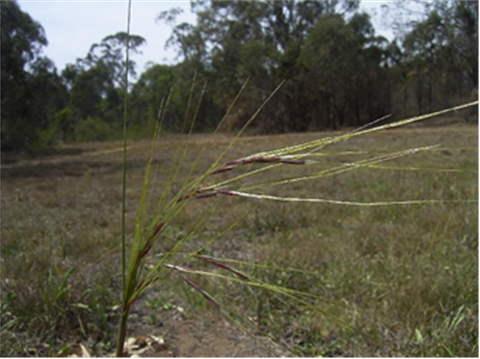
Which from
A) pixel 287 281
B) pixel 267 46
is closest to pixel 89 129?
pixel 267 46

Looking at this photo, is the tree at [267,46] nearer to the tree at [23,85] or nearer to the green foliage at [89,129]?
the tree at [23,85]

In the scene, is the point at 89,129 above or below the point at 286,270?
above

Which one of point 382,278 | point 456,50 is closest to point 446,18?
point 456,50

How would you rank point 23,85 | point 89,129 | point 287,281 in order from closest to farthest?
1. point 287,281
2. point 23,85
3. point 89,129

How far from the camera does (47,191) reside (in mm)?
5316

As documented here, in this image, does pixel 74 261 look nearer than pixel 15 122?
Yes

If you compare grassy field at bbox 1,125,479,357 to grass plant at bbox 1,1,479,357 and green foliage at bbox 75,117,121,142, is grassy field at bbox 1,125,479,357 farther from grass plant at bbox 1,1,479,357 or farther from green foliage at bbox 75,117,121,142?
green foliage at bbox 75,117,121,142

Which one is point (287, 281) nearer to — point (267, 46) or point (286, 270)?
point (286, 270)

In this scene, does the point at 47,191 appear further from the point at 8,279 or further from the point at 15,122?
the point at 8,279

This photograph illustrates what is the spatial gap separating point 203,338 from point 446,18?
17.3 metres

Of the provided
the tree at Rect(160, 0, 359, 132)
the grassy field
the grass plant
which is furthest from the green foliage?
the grassy field

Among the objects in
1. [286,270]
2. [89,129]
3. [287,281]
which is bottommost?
[287,281]

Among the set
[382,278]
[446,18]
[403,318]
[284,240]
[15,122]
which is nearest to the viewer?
[403,318]

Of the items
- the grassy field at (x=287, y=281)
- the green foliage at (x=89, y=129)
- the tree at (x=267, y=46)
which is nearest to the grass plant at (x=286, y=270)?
the grassy field at (x=287, y=281)
